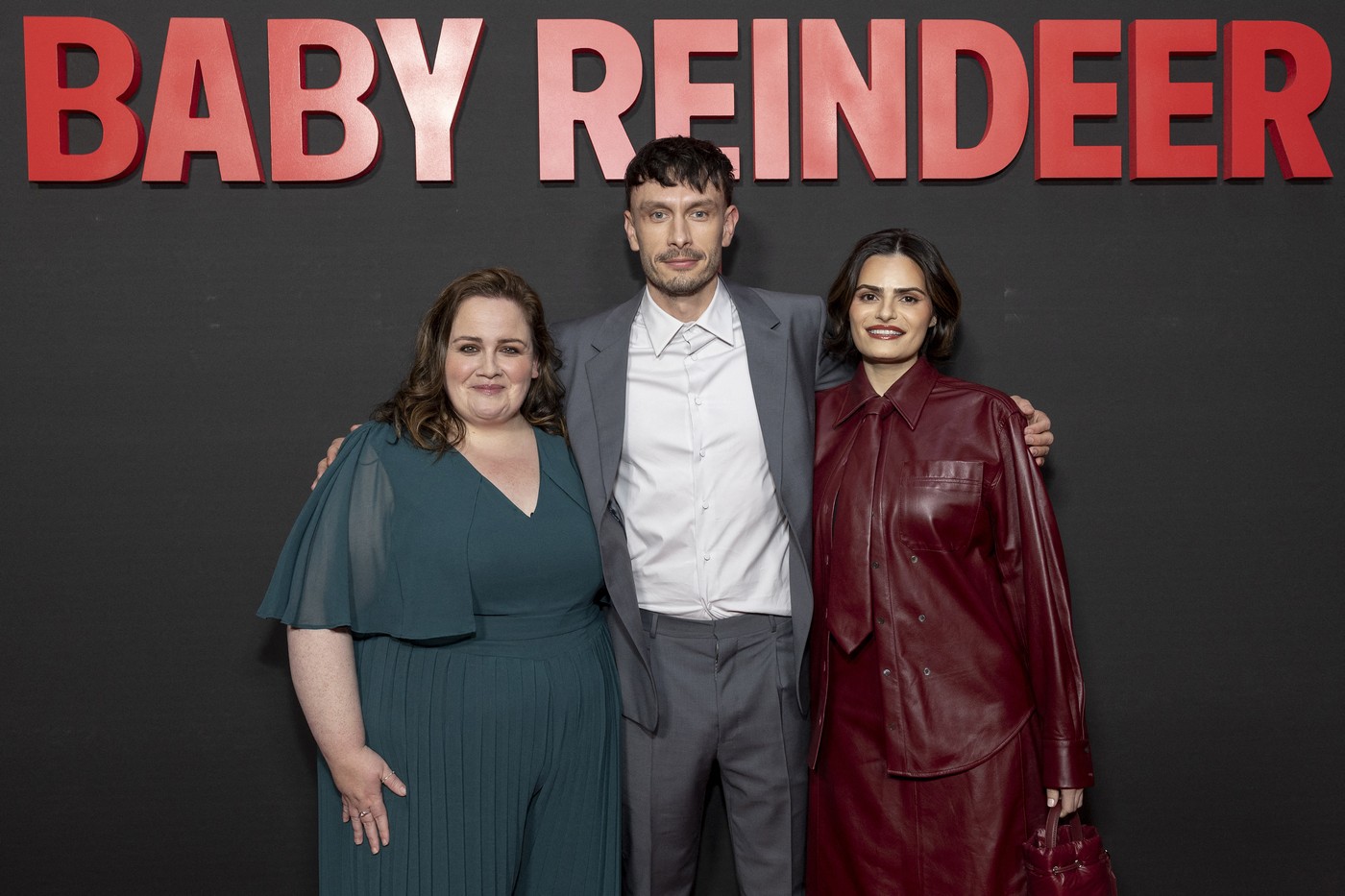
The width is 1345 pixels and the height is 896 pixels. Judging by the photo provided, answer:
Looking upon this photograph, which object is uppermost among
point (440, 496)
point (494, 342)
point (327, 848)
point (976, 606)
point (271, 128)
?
point (271, 128)

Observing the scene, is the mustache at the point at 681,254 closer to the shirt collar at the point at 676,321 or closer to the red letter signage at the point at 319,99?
the shirt collar at the point at 676,321

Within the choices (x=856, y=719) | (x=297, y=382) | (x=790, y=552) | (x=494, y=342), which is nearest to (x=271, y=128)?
(x=297, y=382)

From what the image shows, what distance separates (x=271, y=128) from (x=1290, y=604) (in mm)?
3363

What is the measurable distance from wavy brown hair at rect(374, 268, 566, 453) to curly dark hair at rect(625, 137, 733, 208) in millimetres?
424

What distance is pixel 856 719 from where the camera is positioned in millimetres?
2146

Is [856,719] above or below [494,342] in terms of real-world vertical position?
below

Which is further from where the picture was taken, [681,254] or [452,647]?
[681,254]

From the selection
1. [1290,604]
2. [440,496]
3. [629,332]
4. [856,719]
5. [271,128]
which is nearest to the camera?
[440,496]

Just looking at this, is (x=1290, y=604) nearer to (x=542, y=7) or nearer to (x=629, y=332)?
(x=629, y=332)

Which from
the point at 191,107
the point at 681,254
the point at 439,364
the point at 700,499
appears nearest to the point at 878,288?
the point at 681,254

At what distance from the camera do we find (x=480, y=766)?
1960mm

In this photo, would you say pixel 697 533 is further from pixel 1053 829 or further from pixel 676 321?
pixel 1053 829

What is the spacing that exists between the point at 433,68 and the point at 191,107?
70 cm

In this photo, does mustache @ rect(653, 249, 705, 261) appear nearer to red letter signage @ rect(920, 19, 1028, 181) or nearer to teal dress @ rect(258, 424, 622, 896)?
teal dress @ rect(258, 424, 622, 896)
